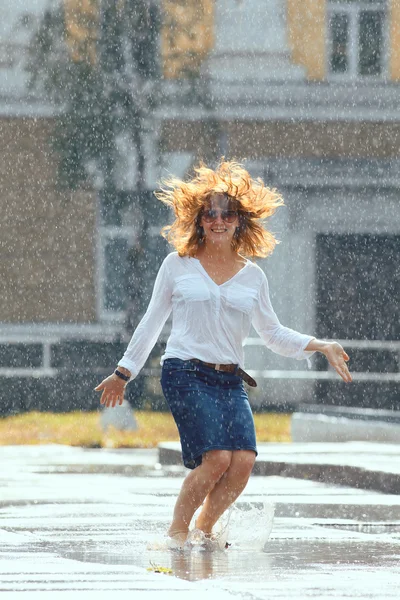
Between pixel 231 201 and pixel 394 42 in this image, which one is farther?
pixel 394 42

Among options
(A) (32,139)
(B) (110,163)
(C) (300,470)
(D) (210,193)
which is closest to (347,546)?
(D) (210,193)

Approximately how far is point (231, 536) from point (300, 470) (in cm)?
536

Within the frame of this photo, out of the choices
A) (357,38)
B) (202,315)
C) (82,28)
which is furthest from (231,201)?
(357,38)

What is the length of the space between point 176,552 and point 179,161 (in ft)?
56.8

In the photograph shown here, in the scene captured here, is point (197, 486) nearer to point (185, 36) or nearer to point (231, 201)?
point (231, 201)

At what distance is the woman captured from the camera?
312 inches

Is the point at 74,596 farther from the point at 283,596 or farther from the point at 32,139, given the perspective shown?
the point at 32,139

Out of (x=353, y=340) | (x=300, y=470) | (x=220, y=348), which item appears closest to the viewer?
(x=220, y=348)

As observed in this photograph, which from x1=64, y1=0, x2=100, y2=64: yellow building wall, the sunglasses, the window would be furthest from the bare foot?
the window

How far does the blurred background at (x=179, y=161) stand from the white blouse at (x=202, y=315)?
14.8 meters

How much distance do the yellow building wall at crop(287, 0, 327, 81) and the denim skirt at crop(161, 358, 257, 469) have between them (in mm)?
18298

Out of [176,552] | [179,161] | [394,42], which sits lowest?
[176,552]

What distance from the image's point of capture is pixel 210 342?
797 centimetres

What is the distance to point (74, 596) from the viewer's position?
6.30 meters
